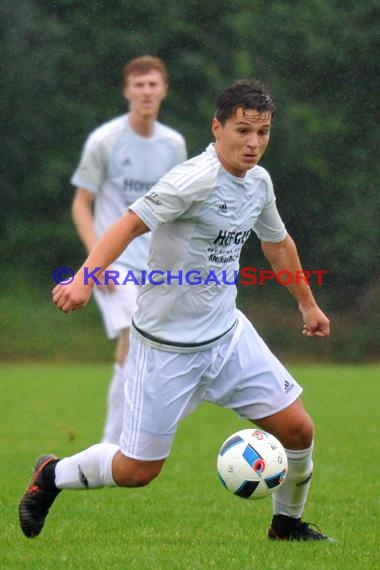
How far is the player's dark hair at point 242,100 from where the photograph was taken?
409 cm

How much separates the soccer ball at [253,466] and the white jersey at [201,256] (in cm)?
38

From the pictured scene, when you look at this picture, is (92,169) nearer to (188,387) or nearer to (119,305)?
(119,305)

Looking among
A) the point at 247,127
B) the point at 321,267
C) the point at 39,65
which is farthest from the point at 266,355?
the point at 39,65

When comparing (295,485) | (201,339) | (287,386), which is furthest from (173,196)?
(295,485)

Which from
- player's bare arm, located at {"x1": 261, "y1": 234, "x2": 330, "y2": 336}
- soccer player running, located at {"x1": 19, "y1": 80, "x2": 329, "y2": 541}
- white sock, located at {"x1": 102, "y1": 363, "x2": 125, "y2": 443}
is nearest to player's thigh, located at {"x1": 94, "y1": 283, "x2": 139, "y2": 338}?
white sock, located at {"x1": 102, "y1": 363, "x2": 125, "y2": 443}

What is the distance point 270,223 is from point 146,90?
2305 mm

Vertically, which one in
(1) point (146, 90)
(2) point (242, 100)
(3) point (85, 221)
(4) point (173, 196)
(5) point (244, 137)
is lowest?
(3) point (85, 221)

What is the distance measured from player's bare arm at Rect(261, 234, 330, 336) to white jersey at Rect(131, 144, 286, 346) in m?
0.23

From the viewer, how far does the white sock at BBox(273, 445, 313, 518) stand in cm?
439

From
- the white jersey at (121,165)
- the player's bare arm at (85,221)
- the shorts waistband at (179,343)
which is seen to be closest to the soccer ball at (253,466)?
the shorts waistband at (179,343)

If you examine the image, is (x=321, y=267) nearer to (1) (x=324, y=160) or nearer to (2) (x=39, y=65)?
(1) (x=324, y=160)

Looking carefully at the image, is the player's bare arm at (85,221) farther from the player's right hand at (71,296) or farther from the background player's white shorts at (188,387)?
the player's right hand at (71,296)

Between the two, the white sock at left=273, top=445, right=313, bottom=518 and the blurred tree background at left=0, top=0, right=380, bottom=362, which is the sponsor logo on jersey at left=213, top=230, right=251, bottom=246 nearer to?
the white sock at left=273, top=445, right=313, bottom=518

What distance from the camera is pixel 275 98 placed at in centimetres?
1298
